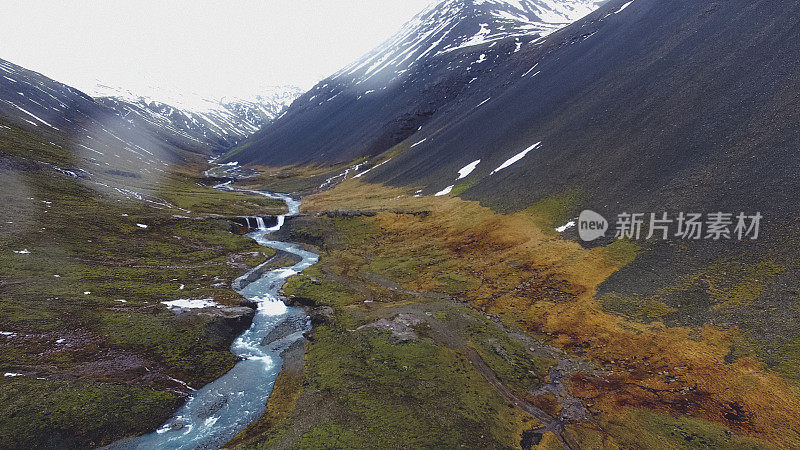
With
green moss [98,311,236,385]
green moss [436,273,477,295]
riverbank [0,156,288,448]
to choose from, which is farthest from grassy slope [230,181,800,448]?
riverbank [0,156,288,448]

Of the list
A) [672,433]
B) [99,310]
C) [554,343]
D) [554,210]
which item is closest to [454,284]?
[554,343]

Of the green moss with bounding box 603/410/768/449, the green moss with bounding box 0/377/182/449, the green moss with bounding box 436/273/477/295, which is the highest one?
the green moss with bounding box 0/377/182/449

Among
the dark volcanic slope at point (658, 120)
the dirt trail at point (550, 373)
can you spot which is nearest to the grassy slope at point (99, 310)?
the dirt trail at point (550, 373)

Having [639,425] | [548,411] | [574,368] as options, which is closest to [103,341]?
[548,411]

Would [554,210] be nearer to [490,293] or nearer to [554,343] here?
[490,293]

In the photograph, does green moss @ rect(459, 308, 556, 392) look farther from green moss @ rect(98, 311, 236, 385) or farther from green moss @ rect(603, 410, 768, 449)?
green moss @ rect(98, 311, 236, 385)

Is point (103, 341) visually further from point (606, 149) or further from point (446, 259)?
point (606, 149)

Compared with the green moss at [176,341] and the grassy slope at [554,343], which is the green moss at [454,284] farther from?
the green moss at [176,341]
